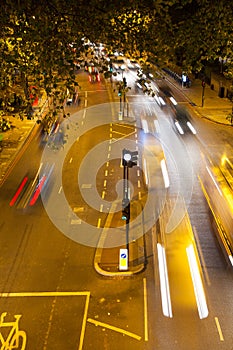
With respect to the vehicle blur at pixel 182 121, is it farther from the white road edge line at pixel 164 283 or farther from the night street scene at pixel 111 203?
the white road edge line at pixel 164 283

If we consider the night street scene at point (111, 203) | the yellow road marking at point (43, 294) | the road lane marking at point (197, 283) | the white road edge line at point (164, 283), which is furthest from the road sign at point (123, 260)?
the road lane marking at point (197, 283)

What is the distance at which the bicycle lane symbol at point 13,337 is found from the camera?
12891 millimetres

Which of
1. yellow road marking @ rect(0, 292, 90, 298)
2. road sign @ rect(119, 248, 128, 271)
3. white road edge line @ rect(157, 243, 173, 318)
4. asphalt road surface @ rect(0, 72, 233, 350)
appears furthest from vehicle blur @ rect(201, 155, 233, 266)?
yellow road marking @ rect(0, 292, 90, 298)

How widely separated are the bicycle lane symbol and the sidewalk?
4.38m

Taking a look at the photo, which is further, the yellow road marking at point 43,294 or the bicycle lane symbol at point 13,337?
the yellow road marking at point 43,294

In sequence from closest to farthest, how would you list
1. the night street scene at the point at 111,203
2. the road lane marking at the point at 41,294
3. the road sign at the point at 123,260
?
1. the night street scene at the point at 111,203
2. the road lane marking at the point at 41,294
3. the road sign at the point at 123,260

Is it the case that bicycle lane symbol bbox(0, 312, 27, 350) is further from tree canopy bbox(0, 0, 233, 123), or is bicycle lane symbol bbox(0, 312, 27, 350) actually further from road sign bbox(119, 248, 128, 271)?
tree canopy bbox(0, 0, 233, 123)

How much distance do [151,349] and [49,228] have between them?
9.43m

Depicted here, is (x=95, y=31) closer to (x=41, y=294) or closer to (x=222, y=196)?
(x=41, y=294)

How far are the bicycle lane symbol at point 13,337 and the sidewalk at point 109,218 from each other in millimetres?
4384

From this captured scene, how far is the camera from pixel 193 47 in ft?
29.9

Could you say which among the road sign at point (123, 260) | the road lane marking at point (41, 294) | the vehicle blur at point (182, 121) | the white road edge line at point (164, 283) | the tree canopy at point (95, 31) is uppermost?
the tree canopy at point (95, 31)

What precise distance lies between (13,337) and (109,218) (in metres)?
8.79

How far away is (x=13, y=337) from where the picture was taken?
13.2m
